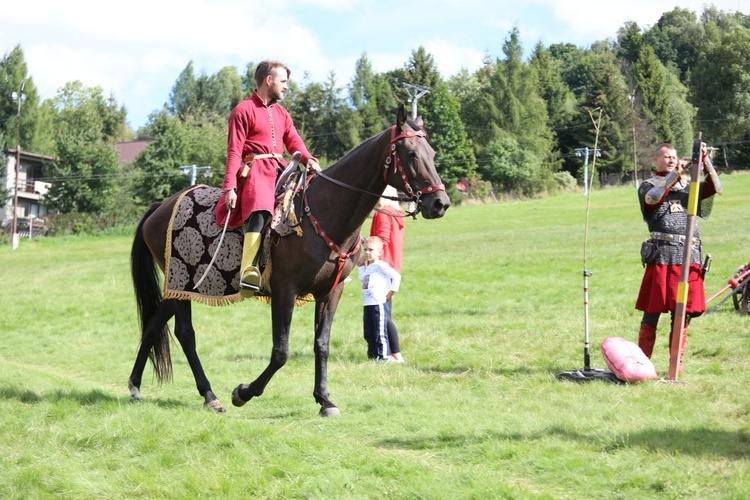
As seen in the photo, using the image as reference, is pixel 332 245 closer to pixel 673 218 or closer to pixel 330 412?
pixel 330 412

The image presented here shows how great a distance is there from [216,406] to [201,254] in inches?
Result: 63.0

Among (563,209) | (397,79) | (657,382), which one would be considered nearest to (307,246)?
(657,382)

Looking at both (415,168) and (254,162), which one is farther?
(254,162)

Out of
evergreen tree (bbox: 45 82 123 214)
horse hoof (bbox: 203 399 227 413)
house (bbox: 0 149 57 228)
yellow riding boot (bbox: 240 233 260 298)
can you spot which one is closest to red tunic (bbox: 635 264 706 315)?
yellow riding boot (bbox: 240 233 260 298)

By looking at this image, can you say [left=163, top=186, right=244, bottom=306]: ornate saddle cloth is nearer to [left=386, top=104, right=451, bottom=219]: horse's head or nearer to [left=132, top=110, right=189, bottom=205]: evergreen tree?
[left=386, top=104, right=451, bottom=219]: horse's head

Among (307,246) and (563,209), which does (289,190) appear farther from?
(563,209)

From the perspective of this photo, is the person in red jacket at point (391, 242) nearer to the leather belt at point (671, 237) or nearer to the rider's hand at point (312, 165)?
the rider's hand at point (312, 165)

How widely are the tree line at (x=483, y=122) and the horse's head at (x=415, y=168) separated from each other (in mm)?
45471

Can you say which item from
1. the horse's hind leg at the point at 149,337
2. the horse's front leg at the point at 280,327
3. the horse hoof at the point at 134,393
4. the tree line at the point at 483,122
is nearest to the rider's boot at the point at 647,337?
the horse's front leg at the point at 280,327

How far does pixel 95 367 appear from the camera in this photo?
12.4 meters

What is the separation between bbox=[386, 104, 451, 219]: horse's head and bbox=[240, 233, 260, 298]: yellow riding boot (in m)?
1.43

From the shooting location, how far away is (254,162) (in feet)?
26.5

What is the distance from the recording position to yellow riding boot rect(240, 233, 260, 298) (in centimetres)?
789

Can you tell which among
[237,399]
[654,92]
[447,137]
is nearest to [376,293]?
[237,399]
